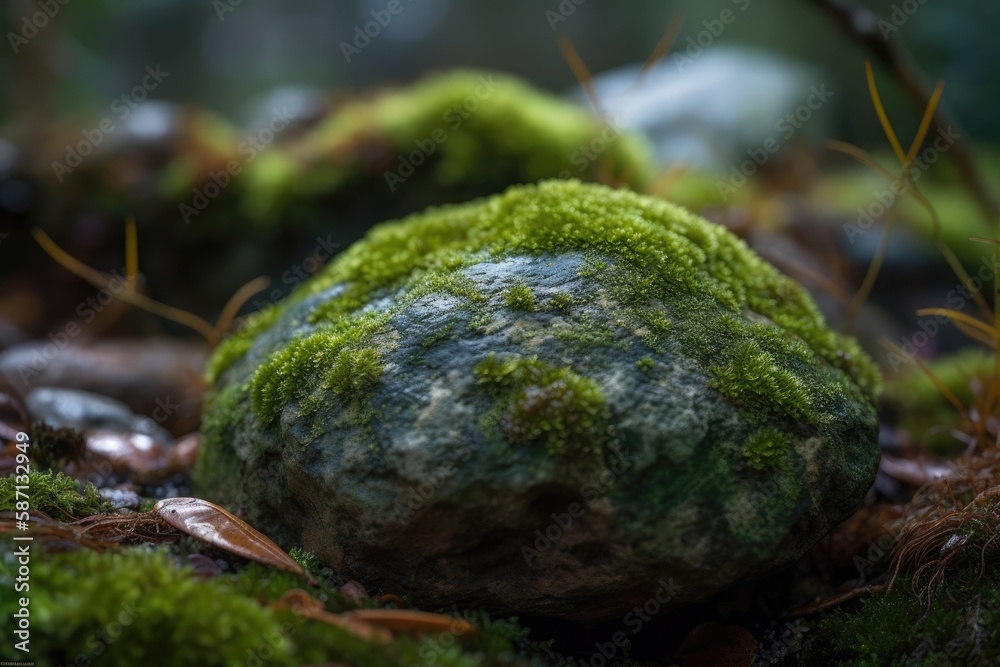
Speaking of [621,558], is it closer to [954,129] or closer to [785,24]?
[954,129]
